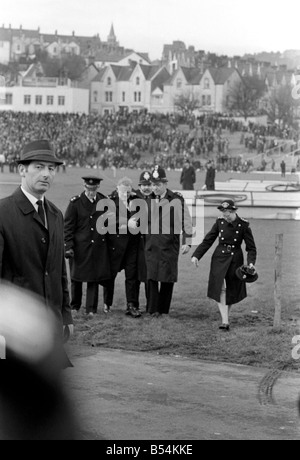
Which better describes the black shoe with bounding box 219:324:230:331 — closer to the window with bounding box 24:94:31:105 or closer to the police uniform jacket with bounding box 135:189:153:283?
the police uniform jacket with bounding box 135:189:153:283

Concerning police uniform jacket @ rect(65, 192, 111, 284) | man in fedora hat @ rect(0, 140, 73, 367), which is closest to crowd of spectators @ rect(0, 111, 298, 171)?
police uniform jacket @ rect(65, 192, 111, 284)

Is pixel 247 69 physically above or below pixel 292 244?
above

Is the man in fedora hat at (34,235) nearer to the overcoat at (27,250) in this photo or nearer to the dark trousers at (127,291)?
the overcoat at (27,250)

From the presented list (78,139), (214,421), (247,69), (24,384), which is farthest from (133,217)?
(247,69)

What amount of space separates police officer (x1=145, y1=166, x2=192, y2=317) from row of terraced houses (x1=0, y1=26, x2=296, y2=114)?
93.3ft

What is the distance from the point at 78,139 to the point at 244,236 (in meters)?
34.3

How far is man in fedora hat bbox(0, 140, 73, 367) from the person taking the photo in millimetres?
5949

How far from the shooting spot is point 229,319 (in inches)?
448

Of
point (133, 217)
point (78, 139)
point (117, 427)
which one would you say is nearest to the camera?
point (117, 427)

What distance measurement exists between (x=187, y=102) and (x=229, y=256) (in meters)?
38.8

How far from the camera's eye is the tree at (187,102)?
4762cm

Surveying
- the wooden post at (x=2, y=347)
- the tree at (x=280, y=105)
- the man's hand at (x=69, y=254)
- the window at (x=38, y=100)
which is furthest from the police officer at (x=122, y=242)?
the window at (x=38, y=100)

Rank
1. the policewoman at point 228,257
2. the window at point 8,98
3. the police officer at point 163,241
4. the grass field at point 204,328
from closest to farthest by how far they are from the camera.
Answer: the grass field at point 204,328
the policewoman at point 228,257
the police officer at point 163,241
the window at point 8,98

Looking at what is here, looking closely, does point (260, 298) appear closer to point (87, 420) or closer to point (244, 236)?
point (244, 236)
